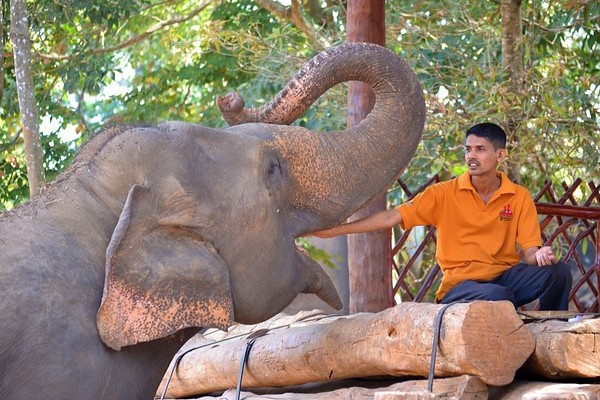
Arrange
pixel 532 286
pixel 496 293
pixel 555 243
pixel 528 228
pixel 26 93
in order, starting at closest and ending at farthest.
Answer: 1. pixel 496 293
2. pixel 532 286
3. pixel 528 228
4. pixel 26 93
5. pixel 555 243

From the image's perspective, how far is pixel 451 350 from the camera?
11.3 ft

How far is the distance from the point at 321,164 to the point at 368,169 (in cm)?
18

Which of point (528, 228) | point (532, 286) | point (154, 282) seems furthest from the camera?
point (528, 228)

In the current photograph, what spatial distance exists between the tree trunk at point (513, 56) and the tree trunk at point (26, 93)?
3.35 meters

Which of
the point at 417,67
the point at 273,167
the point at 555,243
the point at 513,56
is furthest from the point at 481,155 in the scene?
the point at 555,243

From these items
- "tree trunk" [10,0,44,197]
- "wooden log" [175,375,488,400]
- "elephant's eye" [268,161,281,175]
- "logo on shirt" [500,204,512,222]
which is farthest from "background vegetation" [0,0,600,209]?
"elephant's eye" [268,161,281,175]

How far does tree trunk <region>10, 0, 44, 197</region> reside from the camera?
5629mm

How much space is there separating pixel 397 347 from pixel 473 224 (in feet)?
4.30

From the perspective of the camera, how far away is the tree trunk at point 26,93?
5629 millimetres

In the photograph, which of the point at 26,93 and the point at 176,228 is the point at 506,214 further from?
the point at 26,93

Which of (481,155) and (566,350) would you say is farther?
(481,155)

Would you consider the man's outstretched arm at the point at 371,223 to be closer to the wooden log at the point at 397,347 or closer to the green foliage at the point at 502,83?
the wooden log at the point at 397,347

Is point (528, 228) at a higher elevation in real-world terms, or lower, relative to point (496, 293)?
higher

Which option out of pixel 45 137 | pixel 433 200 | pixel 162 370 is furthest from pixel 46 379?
pixel 45 137
